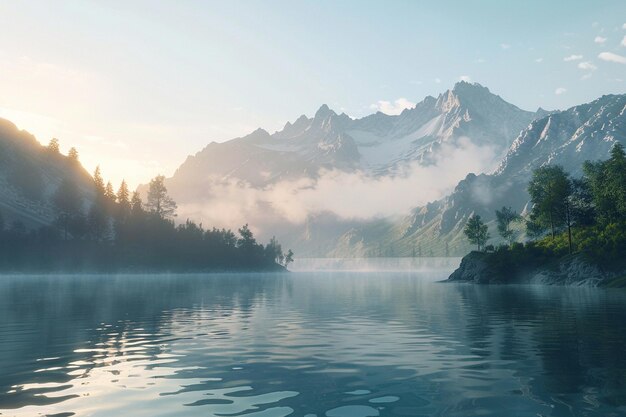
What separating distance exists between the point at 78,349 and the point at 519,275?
12734 centimetres

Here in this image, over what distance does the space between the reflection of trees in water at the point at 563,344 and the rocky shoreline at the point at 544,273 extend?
189 feet

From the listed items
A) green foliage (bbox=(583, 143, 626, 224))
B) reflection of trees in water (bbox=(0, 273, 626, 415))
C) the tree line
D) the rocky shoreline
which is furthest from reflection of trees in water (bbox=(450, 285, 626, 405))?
green foliage (bbox=(583, 143, 626, 224))

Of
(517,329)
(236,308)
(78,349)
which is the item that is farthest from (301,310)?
(78,349)

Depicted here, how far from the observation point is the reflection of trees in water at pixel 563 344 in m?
21.2

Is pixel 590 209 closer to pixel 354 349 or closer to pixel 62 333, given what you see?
pixel 354 349

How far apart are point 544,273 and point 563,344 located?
104834 mm

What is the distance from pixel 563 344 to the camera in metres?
31.7

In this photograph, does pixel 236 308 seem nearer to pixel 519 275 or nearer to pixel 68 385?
pixel 68 385

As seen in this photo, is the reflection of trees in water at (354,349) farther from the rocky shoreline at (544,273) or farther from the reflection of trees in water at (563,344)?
the rocky shoreline at (544,273)

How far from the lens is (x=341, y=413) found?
1756 centimetres

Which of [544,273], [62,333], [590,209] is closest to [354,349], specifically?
[62,333]

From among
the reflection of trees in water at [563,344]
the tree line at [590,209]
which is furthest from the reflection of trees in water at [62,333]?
the tree line at [590,209]

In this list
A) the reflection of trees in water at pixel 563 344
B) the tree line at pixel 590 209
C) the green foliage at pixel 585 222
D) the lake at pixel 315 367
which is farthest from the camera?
the tree line at pixel 590 209

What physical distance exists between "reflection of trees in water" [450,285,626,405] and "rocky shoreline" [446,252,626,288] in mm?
57604
